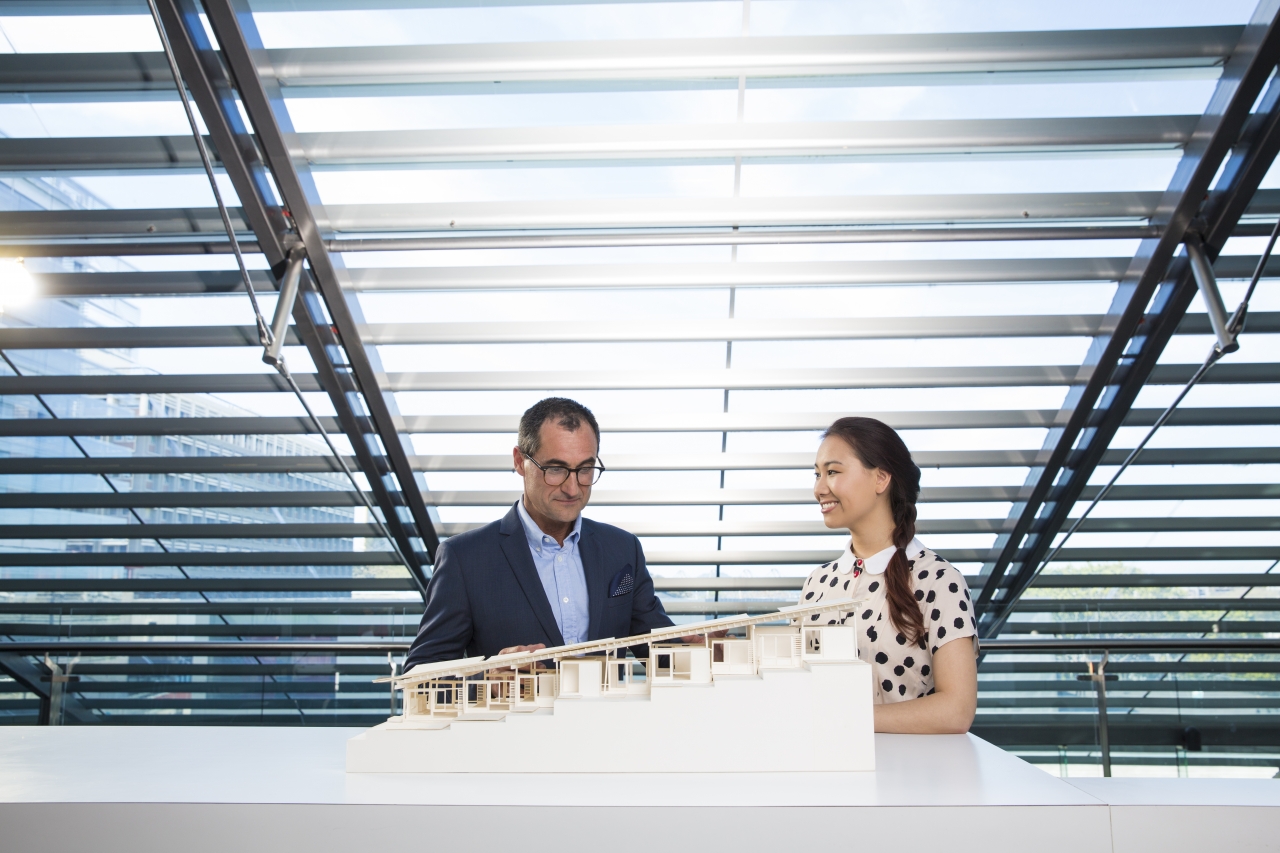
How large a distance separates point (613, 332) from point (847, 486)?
8.72 feet

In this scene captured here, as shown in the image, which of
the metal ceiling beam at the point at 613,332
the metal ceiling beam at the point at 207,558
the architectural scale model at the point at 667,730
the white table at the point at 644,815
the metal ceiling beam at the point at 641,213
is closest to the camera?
the white table at the point at 644,815

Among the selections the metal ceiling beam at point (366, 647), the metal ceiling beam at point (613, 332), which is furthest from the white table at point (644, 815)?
the metal ceiling beam at point (613, 332)

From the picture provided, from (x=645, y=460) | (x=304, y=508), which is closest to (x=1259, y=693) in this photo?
(x=645, y=460)

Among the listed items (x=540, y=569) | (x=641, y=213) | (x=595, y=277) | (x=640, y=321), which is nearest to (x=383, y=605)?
(x=640, y=321)

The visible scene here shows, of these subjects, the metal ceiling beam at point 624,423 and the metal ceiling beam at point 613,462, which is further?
the metal ceiling beam at point 613,462

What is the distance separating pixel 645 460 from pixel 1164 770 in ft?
9.06

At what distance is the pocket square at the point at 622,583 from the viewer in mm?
1873

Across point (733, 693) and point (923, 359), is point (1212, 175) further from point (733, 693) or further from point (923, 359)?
point (733, 693)

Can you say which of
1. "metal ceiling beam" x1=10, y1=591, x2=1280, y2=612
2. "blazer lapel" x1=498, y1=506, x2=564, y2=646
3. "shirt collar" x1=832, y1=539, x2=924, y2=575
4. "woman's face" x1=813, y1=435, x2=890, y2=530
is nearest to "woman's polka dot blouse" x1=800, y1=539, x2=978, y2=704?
"shirt collar" x1=832, y1=539, x2=924, y2=575

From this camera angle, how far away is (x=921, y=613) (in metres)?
1.64

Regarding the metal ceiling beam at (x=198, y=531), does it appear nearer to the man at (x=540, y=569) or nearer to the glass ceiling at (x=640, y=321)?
the glass ceiling at (x=640, y=321)

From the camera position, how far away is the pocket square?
1.87m

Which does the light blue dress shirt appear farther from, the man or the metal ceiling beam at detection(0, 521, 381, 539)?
the metal ceiling beam at detection(0, 521, 381, 539)

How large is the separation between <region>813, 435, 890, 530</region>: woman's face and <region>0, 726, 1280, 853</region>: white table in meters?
0.77
